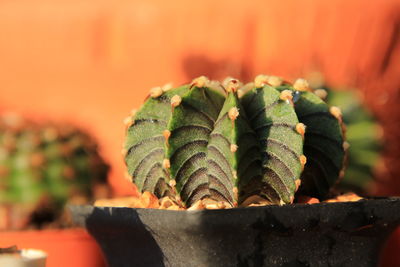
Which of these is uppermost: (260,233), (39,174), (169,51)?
(169,51)

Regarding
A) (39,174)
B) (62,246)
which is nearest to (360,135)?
(39,174)

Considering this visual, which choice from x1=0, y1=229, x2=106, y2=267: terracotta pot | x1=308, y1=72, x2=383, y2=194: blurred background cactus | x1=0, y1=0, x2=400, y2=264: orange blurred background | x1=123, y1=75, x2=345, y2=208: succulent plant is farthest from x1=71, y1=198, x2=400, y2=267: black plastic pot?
x1=0, y1=0, x2=400, y2=264: orange blurred background

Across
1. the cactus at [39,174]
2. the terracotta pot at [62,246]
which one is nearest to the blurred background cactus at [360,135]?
the cactus at [39,174]

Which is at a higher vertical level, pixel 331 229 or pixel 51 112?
pixel 51 112

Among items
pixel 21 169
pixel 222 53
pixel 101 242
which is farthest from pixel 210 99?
pixel 222 53

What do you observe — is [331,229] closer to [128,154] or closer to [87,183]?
[128,154]

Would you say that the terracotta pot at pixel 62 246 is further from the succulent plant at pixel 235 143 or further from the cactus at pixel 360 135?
the cactus at pixel 360 135

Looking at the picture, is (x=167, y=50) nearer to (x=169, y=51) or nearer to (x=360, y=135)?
(x=169, y=51)
